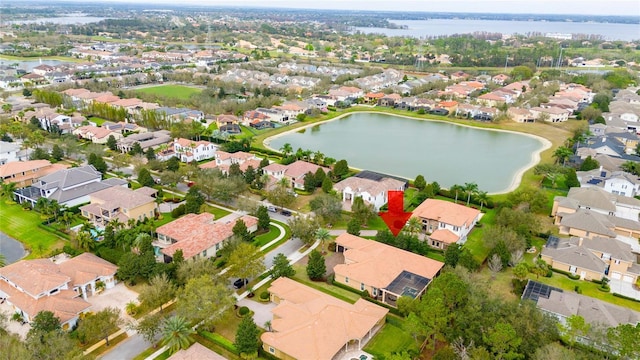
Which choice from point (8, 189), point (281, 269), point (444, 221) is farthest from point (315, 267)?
point (8, 189)

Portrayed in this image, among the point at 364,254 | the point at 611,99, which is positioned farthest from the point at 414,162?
the point at 611,99

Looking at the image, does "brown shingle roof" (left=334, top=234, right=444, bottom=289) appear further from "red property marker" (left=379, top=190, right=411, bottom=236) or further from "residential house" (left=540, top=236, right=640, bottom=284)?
"residential house" (left=540, top=236, right=640, bottom=284)

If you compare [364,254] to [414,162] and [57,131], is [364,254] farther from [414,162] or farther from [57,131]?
[57,131]

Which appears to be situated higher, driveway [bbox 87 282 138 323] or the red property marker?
the red property marker

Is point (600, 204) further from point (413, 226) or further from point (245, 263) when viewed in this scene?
point (245, 263)

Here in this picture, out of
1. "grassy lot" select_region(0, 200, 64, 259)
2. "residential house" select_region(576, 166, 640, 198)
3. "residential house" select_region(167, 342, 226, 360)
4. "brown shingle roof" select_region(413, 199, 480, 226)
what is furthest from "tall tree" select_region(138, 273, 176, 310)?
"residential house" select_region(576, 166, 640, 198)

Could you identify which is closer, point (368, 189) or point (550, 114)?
point (368, 189)
